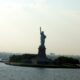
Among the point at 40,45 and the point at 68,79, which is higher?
the point at 40,45

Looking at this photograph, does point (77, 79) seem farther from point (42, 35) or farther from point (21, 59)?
point (21, 59)

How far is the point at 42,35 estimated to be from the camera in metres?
78.6

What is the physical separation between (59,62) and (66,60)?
6.15 meters

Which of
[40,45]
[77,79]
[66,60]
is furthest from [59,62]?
[77,79]

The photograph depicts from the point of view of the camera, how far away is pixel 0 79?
43031mm

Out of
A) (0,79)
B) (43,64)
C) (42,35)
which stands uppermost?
(42,35)

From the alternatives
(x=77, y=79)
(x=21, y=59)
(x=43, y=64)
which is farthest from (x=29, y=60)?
(x=77, y=79)

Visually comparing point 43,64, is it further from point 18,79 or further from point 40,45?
point 18,79

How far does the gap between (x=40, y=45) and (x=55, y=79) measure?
106 ft

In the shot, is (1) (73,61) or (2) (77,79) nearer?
(2) (77,79)

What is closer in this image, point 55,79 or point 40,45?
A: point 55,79

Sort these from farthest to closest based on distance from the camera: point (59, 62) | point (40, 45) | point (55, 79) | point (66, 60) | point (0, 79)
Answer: point (66, 60) < point (59, 62) < point (40, 45) < point (55, 79) < point (0, 79)

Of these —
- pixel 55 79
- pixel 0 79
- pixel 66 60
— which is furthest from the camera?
pixel 66 60

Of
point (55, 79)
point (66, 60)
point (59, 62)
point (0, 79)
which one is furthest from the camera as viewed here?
point (66, 60)
